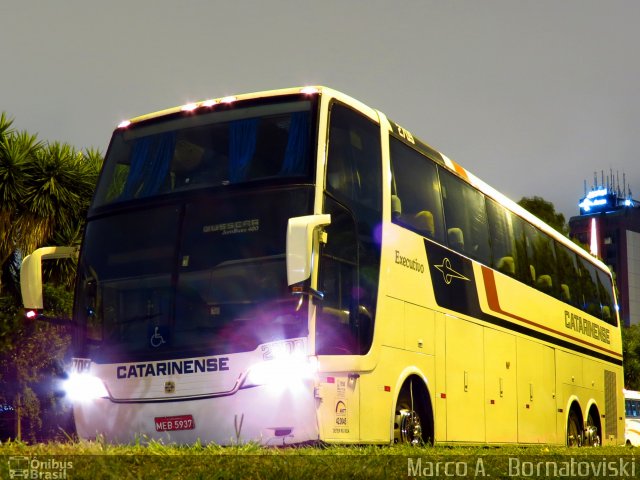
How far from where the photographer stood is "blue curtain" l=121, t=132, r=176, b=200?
11430 millimetres

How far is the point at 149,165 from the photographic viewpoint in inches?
459

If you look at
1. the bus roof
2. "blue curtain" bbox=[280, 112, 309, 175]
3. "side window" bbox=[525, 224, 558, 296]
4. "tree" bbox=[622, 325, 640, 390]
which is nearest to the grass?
"blue curtain" bbox=[280, 112, 309, 175]

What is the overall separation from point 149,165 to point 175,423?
3.05 metres

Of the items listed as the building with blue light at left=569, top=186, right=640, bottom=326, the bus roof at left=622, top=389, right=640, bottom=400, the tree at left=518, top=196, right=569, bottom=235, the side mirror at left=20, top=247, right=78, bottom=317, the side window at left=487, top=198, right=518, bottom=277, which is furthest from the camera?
the building with blue light at left=569, top=186, right=640, bottom=326

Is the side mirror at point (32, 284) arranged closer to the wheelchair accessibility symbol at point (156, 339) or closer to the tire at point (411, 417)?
the wheelchair accessibility symbol at point (156, 339)

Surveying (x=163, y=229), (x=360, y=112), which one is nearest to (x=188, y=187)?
(x=163, y=229)

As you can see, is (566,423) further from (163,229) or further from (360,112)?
(163,229)

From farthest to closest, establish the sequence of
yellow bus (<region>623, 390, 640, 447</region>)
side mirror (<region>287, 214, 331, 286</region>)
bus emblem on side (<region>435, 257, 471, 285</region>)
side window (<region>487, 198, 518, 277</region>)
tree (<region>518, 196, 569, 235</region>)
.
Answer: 1. tree (<region>518, 196, 569, 235</region>)
2. yellow bus (<region>623, 390, 640, 447</region>)
3. side window (<region>487, 198, 518, 277</region>)
4. bus emblem on side (<region>435, 257, 471, 285</region>)
5. side mirror (<region>287, 214, 331, 286</region>)

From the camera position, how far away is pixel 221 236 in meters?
10.6

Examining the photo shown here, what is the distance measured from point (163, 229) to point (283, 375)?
2.16 meters

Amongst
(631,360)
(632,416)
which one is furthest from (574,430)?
(631,360)

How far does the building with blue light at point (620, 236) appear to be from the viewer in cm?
16125

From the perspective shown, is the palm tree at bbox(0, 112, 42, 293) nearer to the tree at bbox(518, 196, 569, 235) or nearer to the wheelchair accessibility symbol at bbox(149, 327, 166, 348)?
the wheelchair accessibility symbol at bbox(149, 327, 166, 348)

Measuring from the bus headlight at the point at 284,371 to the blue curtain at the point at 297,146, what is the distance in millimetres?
1975
